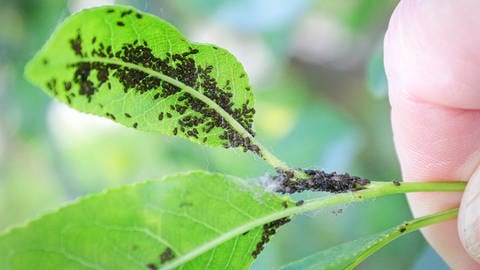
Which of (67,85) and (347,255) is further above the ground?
(67,85)

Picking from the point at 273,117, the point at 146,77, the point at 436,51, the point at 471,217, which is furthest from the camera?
the point at 273,117

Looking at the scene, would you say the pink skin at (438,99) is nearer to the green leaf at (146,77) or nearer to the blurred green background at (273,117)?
the green leaf at (146,77)

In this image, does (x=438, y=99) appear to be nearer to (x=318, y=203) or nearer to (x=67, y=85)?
(x=318, y=203)

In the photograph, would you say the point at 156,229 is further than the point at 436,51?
No

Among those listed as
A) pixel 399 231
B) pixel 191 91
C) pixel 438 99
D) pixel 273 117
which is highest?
pixel 438 99

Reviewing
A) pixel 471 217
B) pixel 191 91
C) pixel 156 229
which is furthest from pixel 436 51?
pixel 156 229

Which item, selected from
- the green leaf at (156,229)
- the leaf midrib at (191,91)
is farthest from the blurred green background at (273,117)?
the green leaf at (156,229)

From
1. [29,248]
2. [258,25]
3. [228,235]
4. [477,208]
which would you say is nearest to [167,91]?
[228,235]

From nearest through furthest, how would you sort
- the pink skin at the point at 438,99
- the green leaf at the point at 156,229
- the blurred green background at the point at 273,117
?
the green leaf at the point at 156,229 < the pink skin at the point at 438,99 < the blurred green background at the point at 273,117
